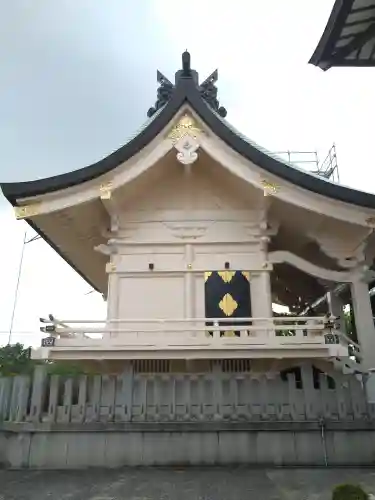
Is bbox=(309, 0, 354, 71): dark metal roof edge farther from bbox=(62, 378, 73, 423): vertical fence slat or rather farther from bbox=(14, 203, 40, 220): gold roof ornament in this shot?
bbox=(62, 378, 73, 423): vertical fence slat

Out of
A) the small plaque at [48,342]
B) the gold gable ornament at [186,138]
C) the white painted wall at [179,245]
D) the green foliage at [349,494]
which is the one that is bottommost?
the green foliage at [349,494]

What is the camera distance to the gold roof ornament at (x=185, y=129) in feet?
40.2

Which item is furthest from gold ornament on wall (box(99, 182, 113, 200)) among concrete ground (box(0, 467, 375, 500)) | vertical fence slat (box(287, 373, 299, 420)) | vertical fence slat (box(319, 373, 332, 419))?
vertical fence slat (box(319, 373, 332, 419))

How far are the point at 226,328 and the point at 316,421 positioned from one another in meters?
2.85

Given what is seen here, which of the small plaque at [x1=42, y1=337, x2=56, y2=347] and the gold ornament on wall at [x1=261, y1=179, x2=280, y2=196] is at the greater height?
the gold ornament on wall at [x1=261, y1=179, x2=280, y2=196]

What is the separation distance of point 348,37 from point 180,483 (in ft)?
30.8

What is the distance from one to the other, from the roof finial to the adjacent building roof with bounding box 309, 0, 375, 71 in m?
4.46

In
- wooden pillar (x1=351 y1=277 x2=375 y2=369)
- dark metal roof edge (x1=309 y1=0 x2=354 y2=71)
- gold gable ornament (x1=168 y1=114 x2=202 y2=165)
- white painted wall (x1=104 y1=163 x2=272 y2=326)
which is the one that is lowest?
wooden pillar (x1=351 y1=277 x2=375 y2=369)

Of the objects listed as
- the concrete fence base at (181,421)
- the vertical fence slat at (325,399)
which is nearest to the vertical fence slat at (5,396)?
the concrete fence base at (181,421)

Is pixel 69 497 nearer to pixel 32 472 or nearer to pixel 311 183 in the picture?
pixel 32 472

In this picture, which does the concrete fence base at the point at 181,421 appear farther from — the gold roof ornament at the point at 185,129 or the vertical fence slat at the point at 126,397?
the gold roof ornament at the point at 185,129

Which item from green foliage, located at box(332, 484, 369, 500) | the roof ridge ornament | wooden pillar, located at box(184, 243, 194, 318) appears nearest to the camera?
green foliage, located at box(332, 484, 369, 500)

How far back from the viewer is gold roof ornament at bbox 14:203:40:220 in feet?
38.4

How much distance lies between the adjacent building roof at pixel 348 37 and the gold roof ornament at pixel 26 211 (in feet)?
A: 24.9
